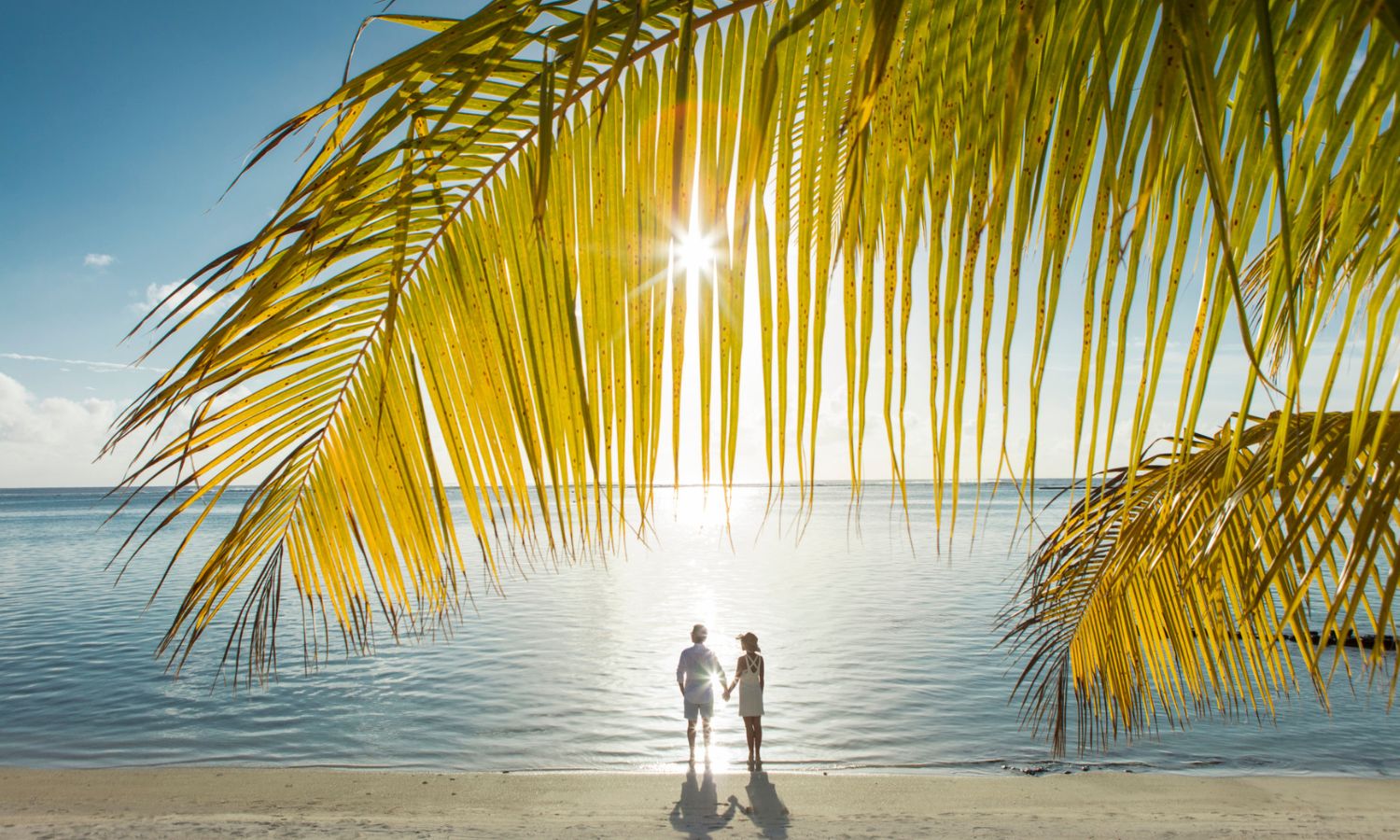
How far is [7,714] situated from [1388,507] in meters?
24.1

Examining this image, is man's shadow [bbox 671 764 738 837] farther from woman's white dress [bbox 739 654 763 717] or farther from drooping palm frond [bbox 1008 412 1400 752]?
drooping palm frond [bbox 1008 412 1400 752]

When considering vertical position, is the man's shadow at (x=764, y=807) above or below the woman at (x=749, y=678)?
below

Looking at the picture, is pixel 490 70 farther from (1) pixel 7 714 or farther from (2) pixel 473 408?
(1) pixel 7 714

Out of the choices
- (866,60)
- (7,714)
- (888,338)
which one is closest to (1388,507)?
(888,338)

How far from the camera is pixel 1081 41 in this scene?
2.10ft

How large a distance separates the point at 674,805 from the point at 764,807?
1.41 metres

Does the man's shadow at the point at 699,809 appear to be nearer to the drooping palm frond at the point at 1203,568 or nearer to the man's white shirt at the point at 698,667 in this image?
the man's white shirt at the point at 698,667

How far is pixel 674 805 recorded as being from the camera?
12727 millimetres

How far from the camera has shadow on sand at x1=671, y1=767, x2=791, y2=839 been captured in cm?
1159

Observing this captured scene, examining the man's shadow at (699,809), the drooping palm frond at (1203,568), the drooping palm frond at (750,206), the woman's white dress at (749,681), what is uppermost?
the drooping palm frond at (750,206)

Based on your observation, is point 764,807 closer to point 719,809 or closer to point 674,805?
point 719,809

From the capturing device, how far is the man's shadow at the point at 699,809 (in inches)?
460

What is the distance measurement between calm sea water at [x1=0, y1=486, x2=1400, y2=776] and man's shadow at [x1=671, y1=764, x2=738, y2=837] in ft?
5.59

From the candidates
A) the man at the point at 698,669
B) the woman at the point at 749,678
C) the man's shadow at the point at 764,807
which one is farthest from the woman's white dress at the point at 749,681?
the man's shadow at the point at 764,807
